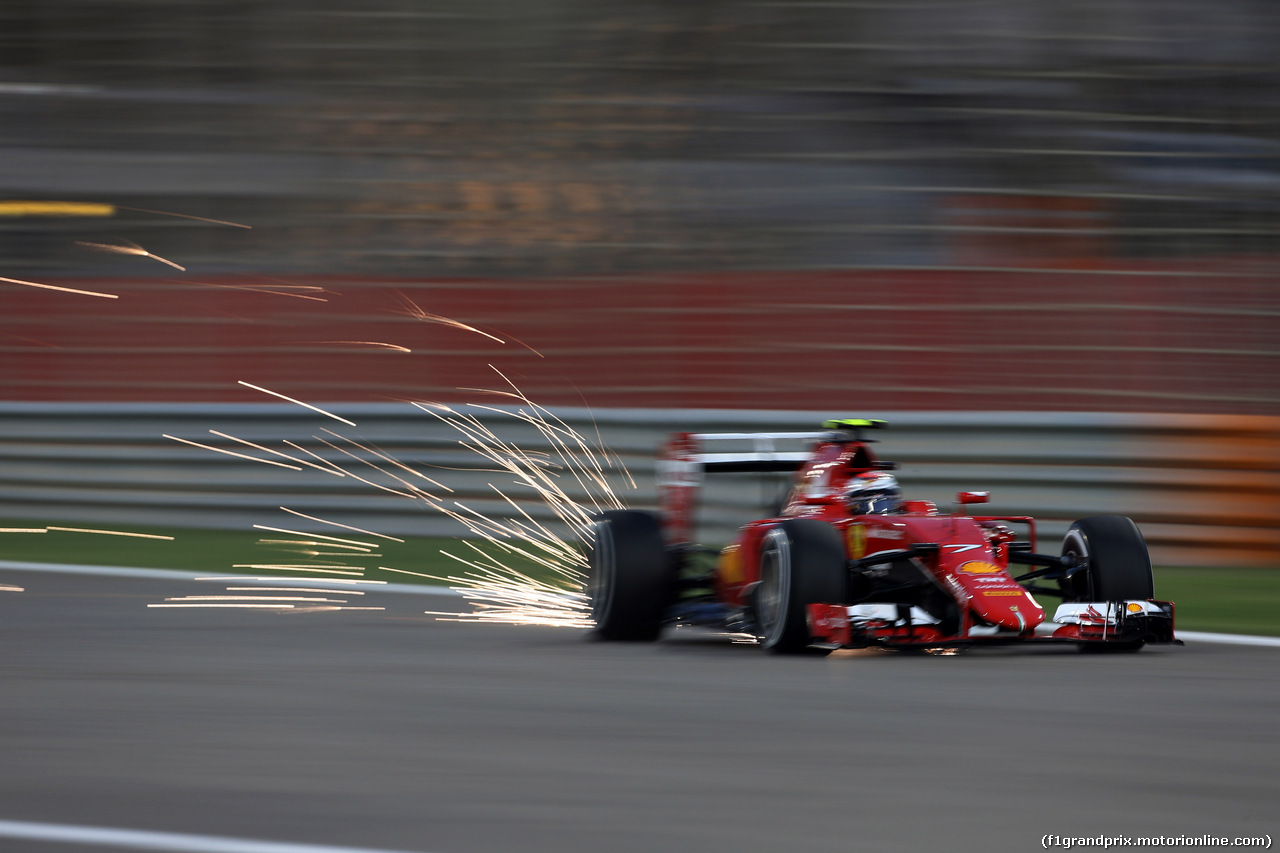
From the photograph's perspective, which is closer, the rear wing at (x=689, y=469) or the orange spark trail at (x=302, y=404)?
the rear wing at (x=689, y=469)

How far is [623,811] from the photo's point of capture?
534 cm

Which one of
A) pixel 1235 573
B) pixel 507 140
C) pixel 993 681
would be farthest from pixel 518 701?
pixel 507 140

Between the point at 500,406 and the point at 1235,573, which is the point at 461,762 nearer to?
the point at 1235,573

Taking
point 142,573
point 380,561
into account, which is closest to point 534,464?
point 380,561

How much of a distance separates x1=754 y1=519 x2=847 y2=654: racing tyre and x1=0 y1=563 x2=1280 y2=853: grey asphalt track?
17cm

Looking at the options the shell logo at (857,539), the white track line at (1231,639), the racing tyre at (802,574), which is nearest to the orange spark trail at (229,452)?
the shell logo at (857,539)

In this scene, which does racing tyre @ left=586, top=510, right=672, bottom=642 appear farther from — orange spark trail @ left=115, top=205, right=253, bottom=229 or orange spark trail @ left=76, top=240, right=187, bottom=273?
orange spark trail @ left=115, top=205, right=253, bottom=229

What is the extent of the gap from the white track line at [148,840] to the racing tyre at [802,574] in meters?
4.11

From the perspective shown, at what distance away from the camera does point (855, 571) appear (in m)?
9.28

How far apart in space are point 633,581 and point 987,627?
1898mm

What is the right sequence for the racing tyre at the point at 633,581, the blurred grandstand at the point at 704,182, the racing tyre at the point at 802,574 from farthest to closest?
the blurred grandstand at the point at 704,182 < the racing tyre at the point at 633,581 < the racing tyre at the point at 802,574

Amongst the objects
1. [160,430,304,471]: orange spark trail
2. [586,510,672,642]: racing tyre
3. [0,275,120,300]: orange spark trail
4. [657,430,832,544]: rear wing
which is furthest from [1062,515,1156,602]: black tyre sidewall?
[0,275,120,300]: orange spark trail

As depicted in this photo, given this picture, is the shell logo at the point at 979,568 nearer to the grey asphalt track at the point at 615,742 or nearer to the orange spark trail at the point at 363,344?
the grey asphalt track at the point at 615,742

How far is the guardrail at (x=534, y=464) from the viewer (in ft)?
41.1
